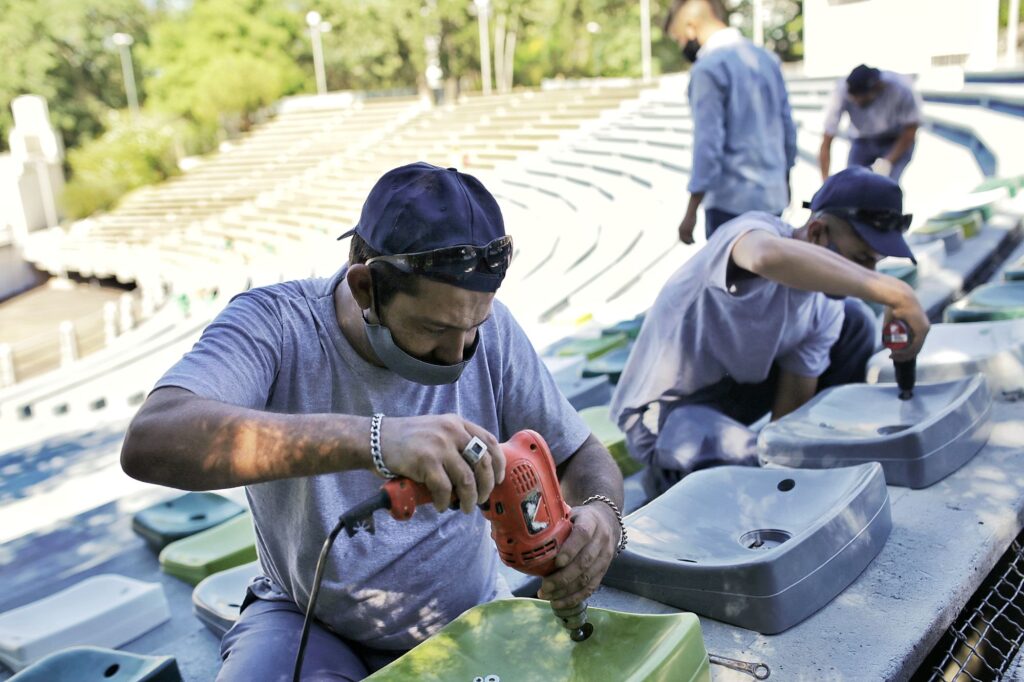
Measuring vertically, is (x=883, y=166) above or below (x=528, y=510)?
above

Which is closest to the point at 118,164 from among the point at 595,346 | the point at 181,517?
the point at 595,346

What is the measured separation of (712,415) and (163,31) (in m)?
53.7

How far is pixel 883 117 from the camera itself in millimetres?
6469

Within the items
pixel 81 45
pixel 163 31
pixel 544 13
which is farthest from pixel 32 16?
pixel 544 13

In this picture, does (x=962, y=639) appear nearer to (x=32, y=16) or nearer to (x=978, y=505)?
(x=978, y=505)

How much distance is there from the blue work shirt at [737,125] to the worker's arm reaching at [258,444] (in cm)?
404

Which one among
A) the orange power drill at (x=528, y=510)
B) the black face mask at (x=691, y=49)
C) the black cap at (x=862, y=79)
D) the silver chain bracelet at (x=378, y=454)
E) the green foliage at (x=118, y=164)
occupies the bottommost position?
the green foliage at (x=118, y=164)

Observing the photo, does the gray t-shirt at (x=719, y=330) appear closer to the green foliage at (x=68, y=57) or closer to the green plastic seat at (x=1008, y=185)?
the green plastic seat at (x=1008, y=185)

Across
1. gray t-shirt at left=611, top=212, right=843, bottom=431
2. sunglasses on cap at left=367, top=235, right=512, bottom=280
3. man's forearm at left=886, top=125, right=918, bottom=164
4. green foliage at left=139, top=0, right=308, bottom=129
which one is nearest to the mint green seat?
man's forearm at left=886, top=125, right=918, bottom=164

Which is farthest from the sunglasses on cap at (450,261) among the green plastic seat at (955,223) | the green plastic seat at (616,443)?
the green plastic seat at (955,223)

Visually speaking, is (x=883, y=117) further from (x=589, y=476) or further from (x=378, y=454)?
(x=378, y=454)

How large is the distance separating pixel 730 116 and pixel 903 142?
5.95ft

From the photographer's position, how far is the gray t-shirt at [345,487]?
1979 millimetres

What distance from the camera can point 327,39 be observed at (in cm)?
5288
